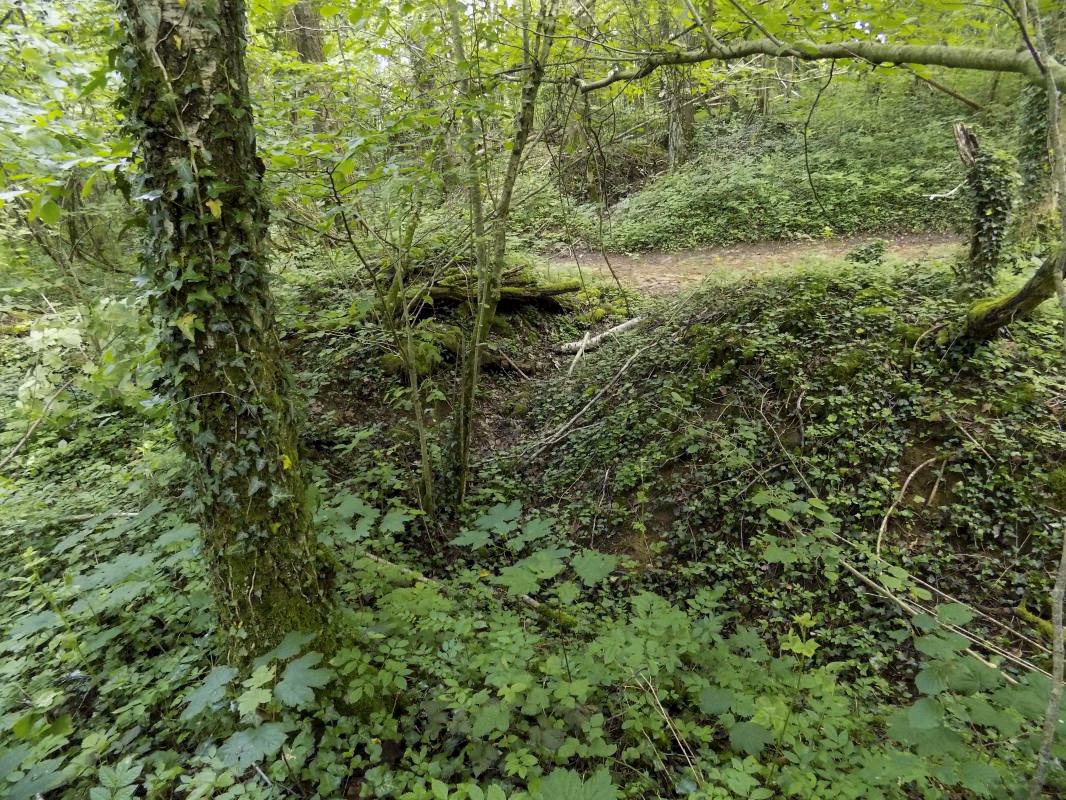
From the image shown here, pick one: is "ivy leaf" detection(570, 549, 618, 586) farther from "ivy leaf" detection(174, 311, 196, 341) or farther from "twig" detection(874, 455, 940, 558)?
"twig" detection(874, 455, 940, 558)

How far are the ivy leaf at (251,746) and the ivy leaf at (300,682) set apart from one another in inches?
4.4

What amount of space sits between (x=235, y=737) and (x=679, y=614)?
212 cm

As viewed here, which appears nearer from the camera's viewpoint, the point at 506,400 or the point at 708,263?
the point at 506,400

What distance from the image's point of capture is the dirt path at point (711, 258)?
820 cm

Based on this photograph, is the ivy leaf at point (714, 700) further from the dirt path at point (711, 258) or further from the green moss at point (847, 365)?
the dirt path at point (711, 258)

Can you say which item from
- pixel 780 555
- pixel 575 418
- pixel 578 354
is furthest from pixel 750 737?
pixel 578 354

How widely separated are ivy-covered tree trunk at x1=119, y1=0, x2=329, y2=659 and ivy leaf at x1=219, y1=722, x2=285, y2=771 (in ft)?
1.48

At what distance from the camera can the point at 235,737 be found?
2014 millimetres

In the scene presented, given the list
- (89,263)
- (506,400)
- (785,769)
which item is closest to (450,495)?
(506,400)

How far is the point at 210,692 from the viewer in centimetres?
207

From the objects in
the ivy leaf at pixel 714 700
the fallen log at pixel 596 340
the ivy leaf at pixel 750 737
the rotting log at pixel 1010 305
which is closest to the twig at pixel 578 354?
the fallen log at pixel 596 340

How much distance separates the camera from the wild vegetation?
2.13 metres

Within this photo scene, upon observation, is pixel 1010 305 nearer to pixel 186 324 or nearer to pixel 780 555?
pixel 780 555

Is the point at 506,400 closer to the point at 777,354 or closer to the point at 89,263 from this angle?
the point at 777,354
